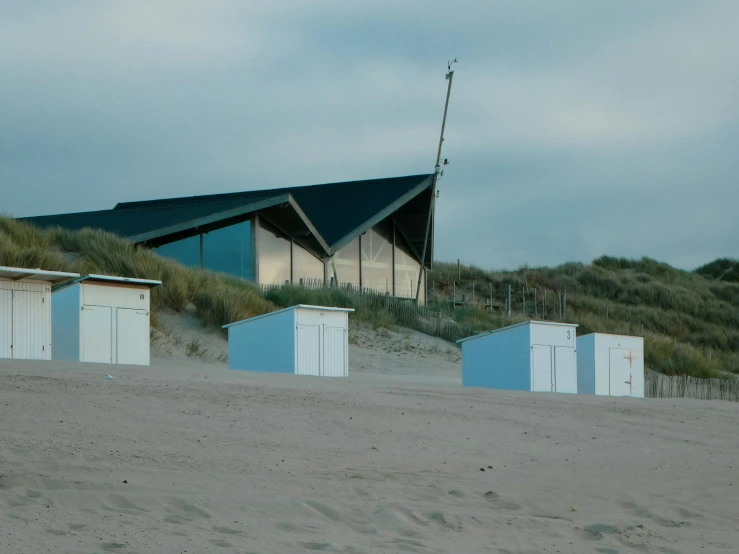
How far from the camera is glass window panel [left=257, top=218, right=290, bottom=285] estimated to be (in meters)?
29.2

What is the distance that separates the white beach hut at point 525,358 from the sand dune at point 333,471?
505cm

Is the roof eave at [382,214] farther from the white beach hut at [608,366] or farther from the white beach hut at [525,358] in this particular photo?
the white beach hut at [525,358]

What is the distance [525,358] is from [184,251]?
46.0 feet

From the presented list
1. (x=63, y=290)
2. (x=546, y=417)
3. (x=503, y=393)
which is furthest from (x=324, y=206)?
(x=546, y=417)

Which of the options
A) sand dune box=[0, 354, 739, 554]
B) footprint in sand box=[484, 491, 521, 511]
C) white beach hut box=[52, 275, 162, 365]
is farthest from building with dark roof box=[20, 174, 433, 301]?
footprint in sand box=[484, 491, 521, 511]

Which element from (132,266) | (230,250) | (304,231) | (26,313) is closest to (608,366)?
(26,313)

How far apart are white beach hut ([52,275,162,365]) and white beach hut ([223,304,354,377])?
1.66 meters

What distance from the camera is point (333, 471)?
Result: 7.78 metres

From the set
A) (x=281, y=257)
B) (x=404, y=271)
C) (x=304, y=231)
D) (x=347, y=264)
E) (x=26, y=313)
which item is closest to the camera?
(x=26, y=313)

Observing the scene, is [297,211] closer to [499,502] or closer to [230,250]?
[230,250]

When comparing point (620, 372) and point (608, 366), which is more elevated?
point (608, 366)

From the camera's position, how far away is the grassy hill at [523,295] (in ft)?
78.3

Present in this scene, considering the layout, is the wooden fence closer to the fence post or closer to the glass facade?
the glass facade

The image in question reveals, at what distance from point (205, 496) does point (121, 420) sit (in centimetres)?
231
